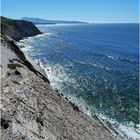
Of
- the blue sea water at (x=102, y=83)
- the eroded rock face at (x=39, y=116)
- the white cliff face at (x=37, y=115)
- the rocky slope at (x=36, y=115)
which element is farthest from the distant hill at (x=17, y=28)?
the eroded rock face at (x=39, y=116)

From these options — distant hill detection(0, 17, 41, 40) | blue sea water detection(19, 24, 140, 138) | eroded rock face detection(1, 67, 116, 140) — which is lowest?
blue sea water detection(19, 24, 140, 138)

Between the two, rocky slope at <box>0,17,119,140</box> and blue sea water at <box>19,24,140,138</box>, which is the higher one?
rocky slope at <box>0,17,119,140</box>

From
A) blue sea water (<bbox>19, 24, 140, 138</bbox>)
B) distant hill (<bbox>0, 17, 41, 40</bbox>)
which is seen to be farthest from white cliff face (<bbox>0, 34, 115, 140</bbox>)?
distant hill (<bbox>0, 17, 41, 40</bbox>)

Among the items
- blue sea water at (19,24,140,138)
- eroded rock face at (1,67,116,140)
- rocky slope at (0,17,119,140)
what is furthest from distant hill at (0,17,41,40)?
eroded rock face at (1,67,116,140)

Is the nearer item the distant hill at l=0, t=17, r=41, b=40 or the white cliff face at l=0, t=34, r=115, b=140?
the white cliff face at l=0, t=34, r=115, b=140

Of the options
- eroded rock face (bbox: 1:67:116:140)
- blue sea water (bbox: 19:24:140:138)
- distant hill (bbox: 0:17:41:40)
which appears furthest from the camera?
distant hill (bbox: 0:17:41:40)

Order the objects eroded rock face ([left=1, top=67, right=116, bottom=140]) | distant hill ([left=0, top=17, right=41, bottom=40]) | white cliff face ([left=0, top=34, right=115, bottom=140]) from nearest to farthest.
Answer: white cliff face ([left=0, top=34, right=115, bottom=140]) → eroded rock face ([left=1, top=67, right=116, bottom=140]) → distant hill ([left=0, top=17, right=41, bottom=40])

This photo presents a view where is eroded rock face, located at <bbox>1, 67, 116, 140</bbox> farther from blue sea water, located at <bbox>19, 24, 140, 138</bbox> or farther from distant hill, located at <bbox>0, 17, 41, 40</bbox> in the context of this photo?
distant hill, located at <bbox>0, 17, 41, 40</bbox>
